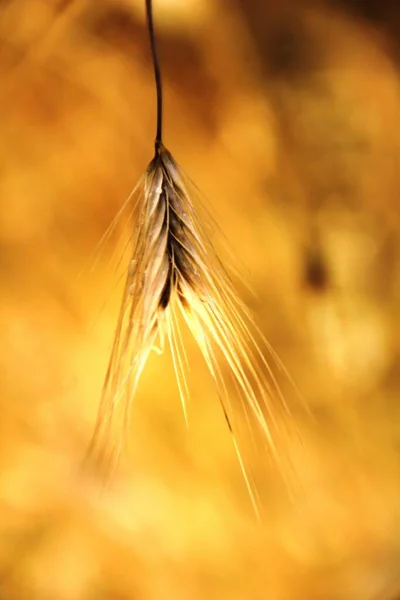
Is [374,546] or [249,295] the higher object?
[249,295]

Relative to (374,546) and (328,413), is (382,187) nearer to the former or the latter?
(328,413)

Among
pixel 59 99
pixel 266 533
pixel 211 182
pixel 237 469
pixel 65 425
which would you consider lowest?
pixel 266 533

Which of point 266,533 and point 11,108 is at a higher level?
point 11,108

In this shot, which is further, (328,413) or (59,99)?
(328,413)

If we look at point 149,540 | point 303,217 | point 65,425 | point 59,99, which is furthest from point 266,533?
point 59,99

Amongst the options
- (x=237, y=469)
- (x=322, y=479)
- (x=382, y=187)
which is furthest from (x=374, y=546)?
(x=382, y=187)

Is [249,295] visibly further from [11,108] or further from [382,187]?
[11,108]
